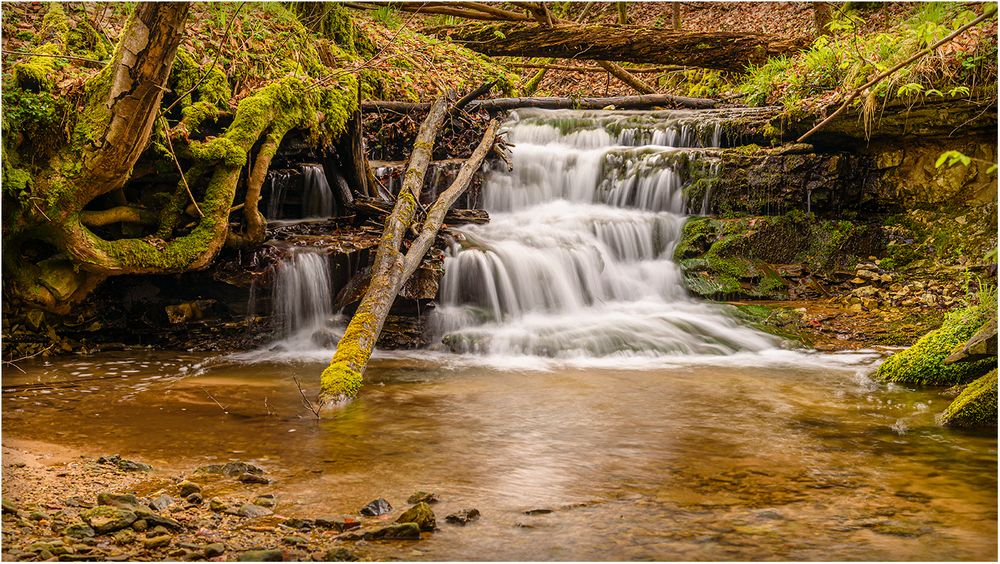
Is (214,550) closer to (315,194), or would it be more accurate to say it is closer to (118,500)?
(118,500)

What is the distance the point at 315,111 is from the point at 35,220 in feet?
9.49

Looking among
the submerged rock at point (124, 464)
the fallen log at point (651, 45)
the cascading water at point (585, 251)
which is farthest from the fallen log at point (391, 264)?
the fallen log at point (651, 45)

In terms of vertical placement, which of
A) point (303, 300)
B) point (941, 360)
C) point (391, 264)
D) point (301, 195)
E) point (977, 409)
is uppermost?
point (301, 195)

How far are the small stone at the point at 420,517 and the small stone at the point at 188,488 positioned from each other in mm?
1025

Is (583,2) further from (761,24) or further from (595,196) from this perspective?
(595,196)

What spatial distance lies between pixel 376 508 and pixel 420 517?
0.95ft

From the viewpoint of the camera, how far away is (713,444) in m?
4.59

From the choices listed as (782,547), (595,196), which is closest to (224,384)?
(782,547)

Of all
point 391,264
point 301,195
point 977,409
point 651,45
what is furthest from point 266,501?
point 651,45

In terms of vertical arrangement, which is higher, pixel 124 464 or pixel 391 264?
pixel 391 264

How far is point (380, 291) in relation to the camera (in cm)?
685

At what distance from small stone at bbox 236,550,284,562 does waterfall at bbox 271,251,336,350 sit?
506 centimetres

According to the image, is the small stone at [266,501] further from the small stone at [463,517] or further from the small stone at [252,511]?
the small stone at [463,517]

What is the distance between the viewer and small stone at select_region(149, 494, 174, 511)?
3340 millimetres
